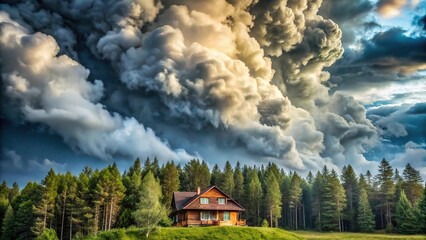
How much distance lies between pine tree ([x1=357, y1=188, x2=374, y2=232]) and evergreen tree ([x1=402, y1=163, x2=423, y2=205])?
11028mm

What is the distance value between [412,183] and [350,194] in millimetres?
15188

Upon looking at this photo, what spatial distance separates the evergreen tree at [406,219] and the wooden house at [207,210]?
36848 mm

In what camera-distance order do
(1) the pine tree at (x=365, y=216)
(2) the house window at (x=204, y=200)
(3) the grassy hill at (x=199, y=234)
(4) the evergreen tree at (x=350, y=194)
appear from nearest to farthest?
1. (3) the grassy hill at (x=199, y=234)
2. (2) the house window at (x=204, y=200)
3. (1) the pine tree at (x=365, y=216)
4. (4) the evergreen tree at (x=350, y=194)

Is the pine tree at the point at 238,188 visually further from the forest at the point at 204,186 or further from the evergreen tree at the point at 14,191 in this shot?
the evergreen tree at the point at 14,191

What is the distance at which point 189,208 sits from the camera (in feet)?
216

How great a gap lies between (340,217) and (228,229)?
172ft

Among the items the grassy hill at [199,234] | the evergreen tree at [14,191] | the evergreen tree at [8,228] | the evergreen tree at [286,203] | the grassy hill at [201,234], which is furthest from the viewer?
the evergreen tree at [14,191]

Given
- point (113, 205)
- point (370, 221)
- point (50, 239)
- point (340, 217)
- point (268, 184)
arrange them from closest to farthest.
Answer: point (50, 239), point (113, 205), point (370, 221), point (340, 217), point (268, 184)

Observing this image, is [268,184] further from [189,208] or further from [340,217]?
[189,208]

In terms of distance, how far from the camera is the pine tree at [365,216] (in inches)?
3586

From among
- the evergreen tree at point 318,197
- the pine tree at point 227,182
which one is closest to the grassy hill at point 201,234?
the evergreen tree at point 318,197

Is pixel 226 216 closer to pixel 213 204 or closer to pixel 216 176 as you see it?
pixel 213 204

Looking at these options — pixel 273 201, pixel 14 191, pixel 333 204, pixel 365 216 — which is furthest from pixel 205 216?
pixel 14 191

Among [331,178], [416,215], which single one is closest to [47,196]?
[331,178]
